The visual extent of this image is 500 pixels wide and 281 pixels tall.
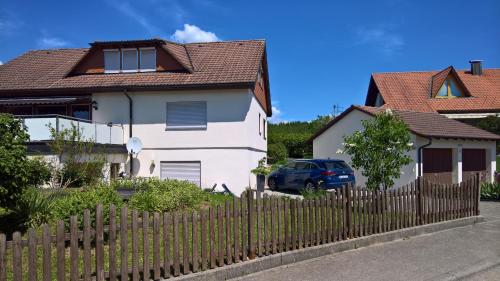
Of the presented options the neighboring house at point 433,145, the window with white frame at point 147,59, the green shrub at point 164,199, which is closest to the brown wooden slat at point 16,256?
the green shrub at point 164,199

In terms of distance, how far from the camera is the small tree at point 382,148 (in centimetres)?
1198

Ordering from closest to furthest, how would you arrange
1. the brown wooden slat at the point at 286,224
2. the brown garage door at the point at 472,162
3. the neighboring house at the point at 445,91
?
the brown wooden slat at the point at 286,224, the brown garage door at the point at 472,162, the neighboring house at the point at 445,91

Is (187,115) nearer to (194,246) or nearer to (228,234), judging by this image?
(228,234)

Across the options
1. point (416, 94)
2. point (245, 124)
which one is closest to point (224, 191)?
point (245, 124)

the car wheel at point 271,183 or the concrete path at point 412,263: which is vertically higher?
the car wheel at point 271,183

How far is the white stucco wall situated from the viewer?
19219mm

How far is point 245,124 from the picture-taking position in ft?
62.8

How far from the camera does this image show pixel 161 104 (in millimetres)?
19703

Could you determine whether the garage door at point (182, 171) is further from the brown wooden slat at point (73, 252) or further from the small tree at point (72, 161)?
the brown wooden slat at point (73, 252)

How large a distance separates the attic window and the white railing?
24674 millimetres

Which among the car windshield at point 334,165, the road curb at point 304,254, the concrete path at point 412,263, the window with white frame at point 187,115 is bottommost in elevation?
the concrete path at point 412,263

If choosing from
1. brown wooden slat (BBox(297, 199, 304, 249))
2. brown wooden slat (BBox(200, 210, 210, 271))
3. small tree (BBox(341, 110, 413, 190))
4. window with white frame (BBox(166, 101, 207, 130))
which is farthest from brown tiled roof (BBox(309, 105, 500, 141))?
brown wooden slat (BBox(200, 210, 210, 271))

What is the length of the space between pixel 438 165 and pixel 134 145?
47.5 ft

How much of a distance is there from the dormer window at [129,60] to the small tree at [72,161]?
19.4 feet
